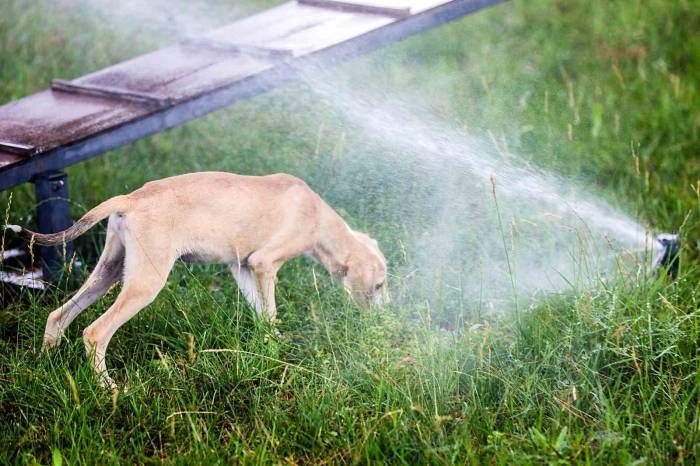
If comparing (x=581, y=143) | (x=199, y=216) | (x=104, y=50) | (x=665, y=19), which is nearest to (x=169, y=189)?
(x=199, y=216)

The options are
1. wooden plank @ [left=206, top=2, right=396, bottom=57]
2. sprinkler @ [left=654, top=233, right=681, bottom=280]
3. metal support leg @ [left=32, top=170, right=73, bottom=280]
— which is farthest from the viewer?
wooden plank @ [left=206, top=2, right=396, bottom=57]

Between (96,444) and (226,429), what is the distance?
1.54 feet

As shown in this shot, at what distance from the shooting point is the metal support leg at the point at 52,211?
4801mm

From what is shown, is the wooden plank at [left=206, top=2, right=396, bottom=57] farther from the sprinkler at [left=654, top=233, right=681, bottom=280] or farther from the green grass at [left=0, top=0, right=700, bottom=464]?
the sprinkler at [left=654, top=233, right=681, bottom=280]

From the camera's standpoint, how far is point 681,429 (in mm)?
3604

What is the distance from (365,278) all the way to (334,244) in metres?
0.21

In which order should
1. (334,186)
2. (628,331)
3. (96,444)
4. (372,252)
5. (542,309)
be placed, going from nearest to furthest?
(96,444), (628,331), (542,309), (372,252), (334,186)

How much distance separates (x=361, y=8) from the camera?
6.08m

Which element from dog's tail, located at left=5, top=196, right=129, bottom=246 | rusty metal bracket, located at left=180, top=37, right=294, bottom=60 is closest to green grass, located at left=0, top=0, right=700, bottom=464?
dog's tail, located at left=5, top=196, right=129, bottom=246

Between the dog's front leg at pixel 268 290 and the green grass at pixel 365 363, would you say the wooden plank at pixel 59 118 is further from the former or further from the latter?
the dog's front leg at pixel 268 290

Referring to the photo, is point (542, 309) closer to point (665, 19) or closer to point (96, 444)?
point (96, 444)

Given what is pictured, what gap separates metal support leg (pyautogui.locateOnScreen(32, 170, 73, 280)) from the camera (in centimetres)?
480

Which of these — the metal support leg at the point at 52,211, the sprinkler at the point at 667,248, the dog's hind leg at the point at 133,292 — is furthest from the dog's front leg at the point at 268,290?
the sprinkler at the point at 667,248

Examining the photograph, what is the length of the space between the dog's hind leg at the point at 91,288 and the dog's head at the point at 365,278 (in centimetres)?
101
